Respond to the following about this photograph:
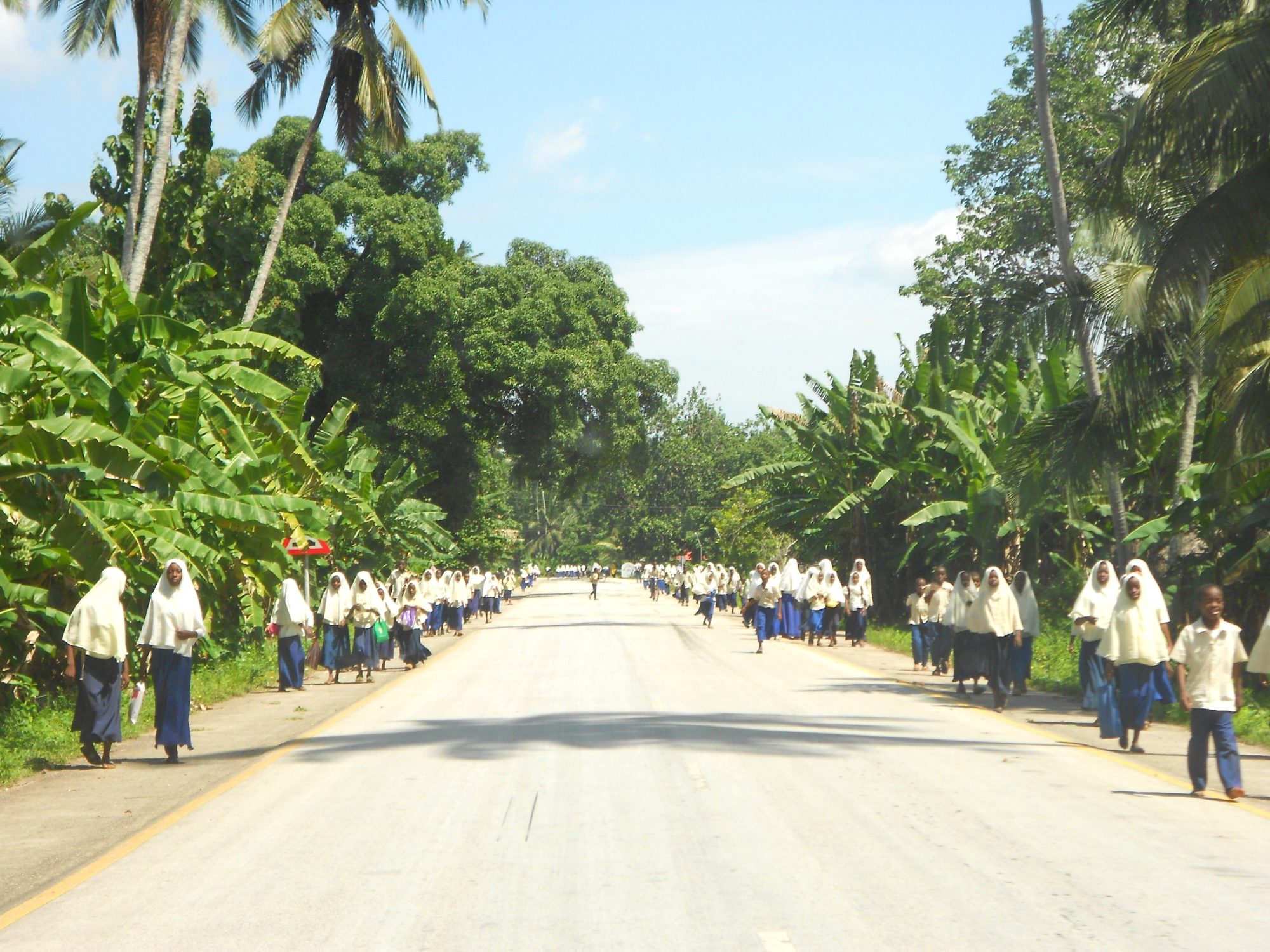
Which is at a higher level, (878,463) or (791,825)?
(878,463)

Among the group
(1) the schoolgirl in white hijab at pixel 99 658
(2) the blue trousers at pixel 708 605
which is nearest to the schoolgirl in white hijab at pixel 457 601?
(2) the blue trousers at pixel 708 605

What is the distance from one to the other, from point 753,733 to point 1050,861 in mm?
6339

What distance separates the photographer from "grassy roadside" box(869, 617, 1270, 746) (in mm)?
15062

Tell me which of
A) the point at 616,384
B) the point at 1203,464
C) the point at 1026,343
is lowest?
the point at 1203,464

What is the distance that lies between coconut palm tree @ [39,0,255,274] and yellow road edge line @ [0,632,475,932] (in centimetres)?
1041

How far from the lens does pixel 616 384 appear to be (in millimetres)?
42531

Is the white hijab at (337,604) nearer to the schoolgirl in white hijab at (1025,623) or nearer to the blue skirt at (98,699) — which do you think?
the blue skirt at (98,699)

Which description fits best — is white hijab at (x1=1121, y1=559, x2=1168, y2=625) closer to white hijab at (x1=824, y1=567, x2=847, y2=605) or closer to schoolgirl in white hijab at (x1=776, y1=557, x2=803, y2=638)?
white hijab at (x1=824, y1=567, x2=847, y2=605)

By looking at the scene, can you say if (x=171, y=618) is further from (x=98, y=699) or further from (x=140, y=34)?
(x=140, y=34)

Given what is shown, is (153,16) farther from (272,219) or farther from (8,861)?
(8,861)

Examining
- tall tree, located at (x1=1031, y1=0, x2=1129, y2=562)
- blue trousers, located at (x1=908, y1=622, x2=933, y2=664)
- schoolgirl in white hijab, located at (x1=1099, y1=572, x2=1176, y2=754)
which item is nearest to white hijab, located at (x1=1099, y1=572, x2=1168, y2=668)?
schoolgirl in white hijab, located at (x1=1099, y1=572, x2=1176, y2=754)

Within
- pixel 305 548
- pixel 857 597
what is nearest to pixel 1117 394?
pixel 305 548

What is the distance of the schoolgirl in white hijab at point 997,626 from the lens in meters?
17.6

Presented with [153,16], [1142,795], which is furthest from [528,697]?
[153,16]
